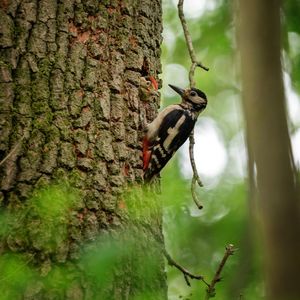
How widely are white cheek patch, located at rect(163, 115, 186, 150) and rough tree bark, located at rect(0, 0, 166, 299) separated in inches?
29.4

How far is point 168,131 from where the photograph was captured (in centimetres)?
451

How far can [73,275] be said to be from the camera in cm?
297

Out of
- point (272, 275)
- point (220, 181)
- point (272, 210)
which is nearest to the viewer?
point (272, 275)

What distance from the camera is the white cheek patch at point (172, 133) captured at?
4.38 m

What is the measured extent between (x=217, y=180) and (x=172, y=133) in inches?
95.0

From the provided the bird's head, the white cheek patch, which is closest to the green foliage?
the white cheek patch

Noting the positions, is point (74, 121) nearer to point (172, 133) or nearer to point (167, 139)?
point (167, 139)

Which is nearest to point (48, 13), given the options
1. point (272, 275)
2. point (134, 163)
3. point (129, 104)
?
point (129, 104)

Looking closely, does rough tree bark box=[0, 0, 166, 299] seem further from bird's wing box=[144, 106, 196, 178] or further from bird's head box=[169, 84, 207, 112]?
bird's head box=[169, 84, 207, 112]

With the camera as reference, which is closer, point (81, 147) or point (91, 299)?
point (91, 299)

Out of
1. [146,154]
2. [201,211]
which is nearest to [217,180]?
[201,211]

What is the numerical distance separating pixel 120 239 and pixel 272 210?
99cm

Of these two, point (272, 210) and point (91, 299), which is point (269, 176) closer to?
point (272, 210)

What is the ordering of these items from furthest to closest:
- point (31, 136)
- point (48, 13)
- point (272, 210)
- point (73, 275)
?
point (48, 13) < point (31, 136) < point (73, 275) < point (272, 210)
